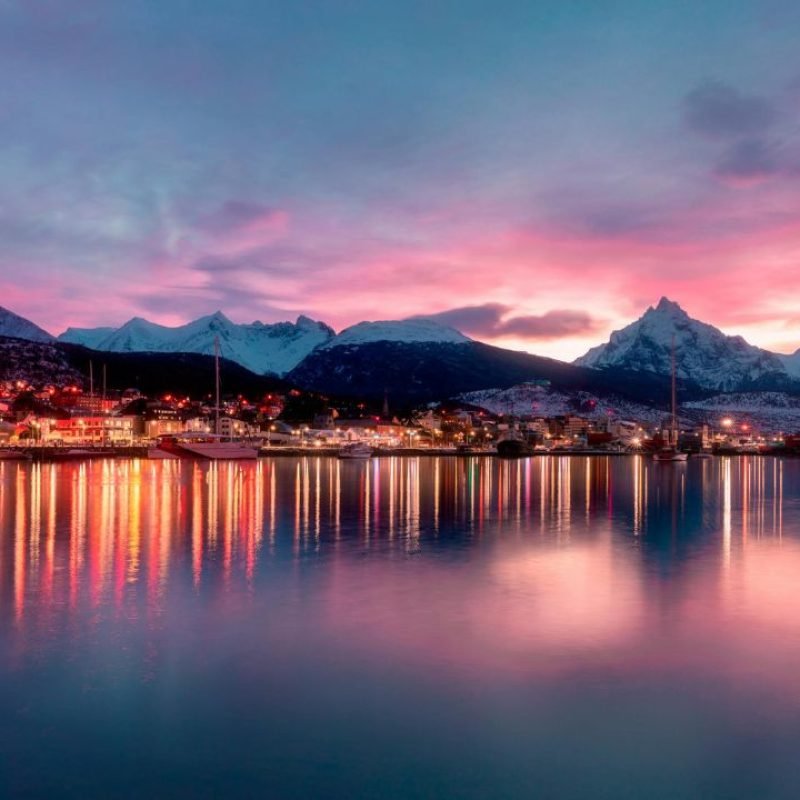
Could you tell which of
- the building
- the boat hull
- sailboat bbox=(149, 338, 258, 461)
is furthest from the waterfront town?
sailboat bbox=(149, 338, 258, 461)

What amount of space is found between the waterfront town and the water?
8824cm

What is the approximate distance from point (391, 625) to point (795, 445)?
178722 mm

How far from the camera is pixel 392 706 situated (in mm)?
10133

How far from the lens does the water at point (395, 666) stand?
8.40m

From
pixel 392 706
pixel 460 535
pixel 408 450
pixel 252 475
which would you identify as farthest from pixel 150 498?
pixel 408 450

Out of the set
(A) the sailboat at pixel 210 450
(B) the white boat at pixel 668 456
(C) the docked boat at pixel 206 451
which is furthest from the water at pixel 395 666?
Result: (B) the white boat at pixel 668 456

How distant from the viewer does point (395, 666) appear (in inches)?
463

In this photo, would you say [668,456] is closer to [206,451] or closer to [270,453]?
[270,453]

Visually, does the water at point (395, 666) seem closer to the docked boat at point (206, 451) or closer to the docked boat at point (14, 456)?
the docked boat at point (206, 451)

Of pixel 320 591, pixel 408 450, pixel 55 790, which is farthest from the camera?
pixel 408 450

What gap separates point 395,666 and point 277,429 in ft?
455

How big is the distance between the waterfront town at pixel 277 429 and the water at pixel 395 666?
88.2 meters

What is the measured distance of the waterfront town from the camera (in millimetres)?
127000

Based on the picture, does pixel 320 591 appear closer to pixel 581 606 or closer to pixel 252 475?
pixel 581 606
